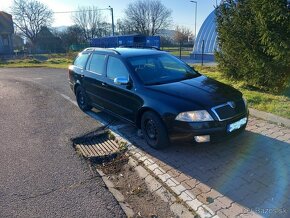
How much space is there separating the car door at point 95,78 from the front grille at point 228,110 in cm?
270

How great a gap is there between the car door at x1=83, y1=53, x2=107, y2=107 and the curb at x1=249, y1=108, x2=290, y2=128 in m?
3.38

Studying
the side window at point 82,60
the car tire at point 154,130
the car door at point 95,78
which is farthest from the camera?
the side window at point 82,60

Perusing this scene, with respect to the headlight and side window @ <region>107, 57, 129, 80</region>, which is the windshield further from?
the headlight

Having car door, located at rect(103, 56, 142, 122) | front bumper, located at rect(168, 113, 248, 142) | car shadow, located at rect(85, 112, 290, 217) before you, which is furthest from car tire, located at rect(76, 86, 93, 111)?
front bumper, located at rect(168, 113, 248, 142)

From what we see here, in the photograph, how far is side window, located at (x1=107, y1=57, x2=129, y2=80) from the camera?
4.98 meters

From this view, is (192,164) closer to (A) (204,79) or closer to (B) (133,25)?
(A) (204,79)

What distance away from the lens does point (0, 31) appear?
49.6 m

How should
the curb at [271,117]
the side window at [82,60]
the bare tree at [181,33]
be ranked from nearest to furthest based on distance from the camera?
the curb at [271,117] < the side window at [82,60] < the bare tree at [181,33]

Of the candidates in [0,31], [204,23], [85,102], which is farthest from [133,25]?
[85,102]

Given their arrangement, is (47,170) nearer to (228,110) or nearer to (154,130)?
(154,130)

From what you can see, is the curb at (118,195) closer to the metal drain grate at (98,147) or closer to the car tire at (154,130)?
the metal drain grate at (98,147)

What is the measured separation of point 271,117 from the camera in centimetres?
541

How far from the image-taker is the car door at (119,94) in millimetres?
4727

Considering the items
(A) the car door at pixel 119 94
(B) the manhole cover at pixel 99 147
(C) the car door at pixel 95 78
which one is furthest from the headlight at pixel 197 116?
(C) the car door at pixel 95 78
